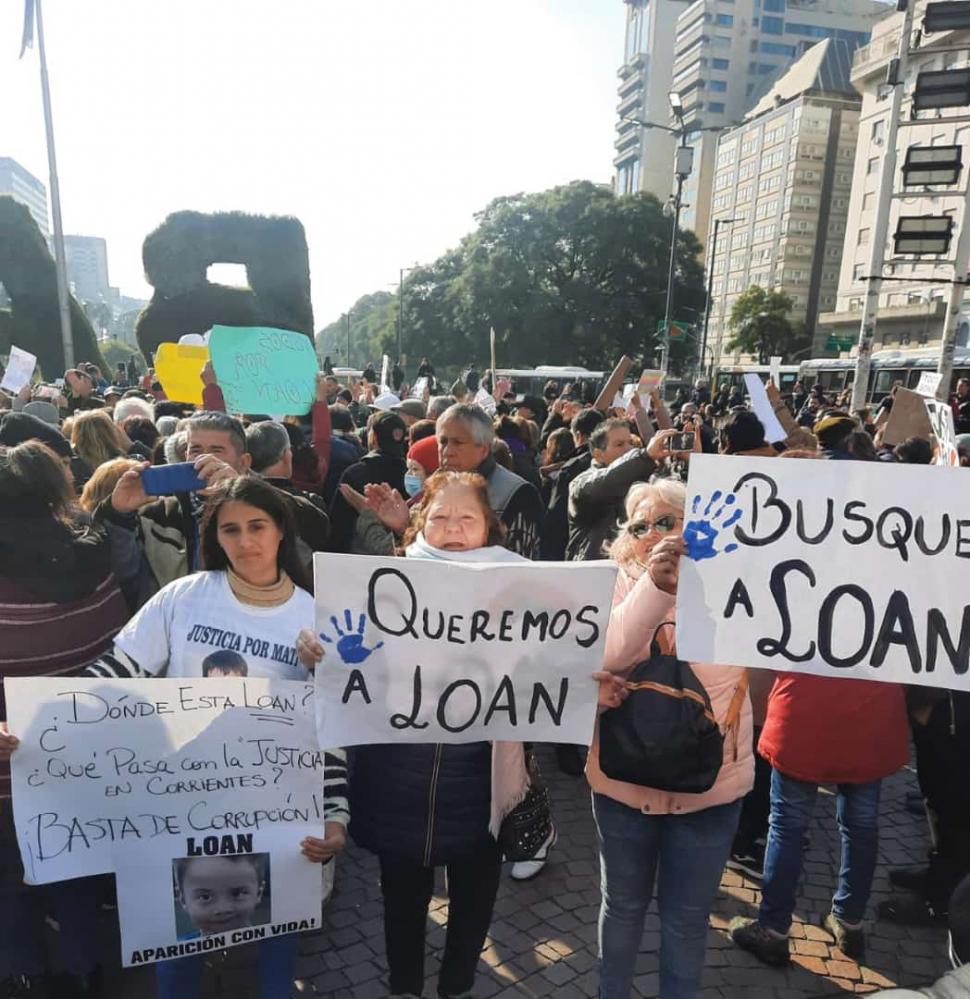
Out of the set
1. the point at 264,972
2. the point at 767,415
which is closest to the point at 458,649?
the point at 264,972

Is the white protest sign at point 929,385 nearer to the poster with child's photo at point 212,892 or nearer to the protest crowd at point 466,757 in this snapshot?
the protest crowd at point 466,757

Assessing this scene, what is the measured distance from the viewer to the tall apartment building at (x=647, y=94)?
94125 millimetres

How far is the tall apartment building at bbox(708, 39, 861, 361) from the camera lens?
6612 cm

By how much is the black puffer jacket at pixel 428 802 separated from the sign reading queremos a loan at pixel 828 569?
768mm

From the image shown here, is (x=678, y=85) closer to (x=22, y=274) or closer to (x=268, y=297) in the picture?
(x=268, y=297)

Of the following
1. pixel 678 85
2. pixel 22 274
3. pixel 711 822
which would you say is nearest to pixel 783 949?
pixel 711 822

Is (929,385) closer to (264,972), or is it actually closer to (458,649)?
(458,649)

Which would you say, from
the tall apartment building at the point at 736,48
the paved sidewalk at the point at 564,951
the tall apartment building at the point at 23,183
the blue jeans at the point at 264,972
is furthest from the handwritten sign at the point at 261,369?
the tall apartment building at the point at 23,183

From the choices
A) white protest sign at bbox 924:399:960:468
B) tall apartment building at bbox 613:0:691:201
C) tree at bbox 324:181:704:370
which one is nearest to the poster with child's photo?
white protest sign at bbox 924:399:960:468

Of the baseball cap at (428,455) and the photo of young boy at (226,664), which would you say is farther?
the baseball cap at (428,455)

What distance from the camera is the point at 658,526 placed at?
226cm

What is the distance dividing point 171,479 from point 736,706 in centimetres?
214

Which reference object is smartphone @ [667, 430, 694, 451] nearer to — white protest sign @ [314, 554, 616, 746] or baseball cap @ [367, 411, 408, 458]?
baseball cap @ [367, 411, 408, 458]

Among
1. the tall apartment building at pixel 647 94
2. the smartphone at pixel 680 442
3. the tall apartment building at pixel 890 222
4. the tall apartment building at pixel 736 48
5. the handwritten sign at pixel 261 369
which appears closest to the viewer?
the smartphone at pixel 680 442
